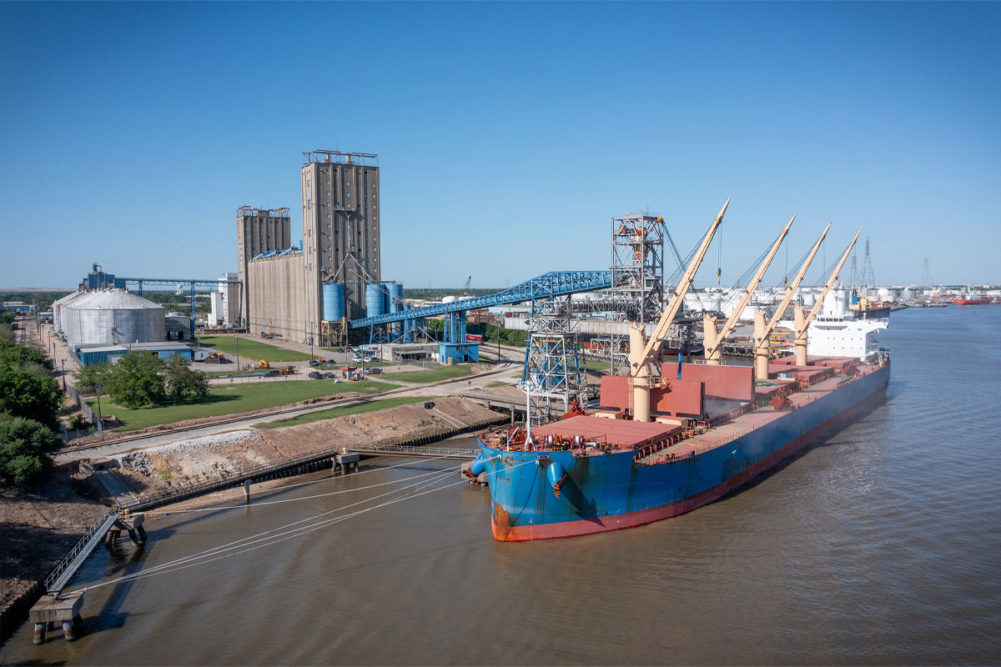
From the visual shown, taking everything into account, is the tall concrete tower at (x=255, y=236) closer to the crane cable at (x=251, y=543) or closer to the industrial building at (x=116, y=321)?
the industrial building at (x=116, y=321)

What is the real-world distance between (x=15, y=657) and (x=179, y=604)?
187 inches

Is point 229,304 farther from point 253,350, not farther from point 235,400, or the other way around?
point 235,400

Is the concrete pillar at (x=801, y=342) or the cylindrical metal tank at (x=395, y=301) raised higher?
the cylindrical metal tank at (x=395, y=301)

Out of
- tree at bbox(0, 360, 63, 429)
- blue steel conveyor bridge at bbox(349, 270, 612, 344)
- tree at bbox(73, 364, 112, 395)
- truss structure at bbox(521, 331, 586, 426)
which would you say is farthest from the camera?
blue steel conveyor bridge at bbox(349, 270, 612, 344)

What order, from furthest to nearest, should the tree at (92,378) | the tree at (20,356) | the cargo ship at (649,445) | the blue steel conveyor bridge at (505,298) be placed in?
1. the blue steel conveyor bridge at (505,298)
2. the tree at (20,356)
3. the tree at (92,378)
4. the cargo ship at (649,445)

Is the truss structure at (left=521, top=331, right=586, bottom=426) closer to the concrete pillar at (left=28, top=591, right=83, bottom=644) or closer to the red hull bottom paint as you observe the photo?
the red hull bottom paint

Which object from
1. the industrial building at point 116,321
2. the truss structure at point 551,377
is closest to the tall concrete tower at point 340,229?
the industrial building at point 116,321

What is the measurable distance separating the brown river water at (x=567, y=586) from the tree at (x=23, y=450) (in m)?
6.03

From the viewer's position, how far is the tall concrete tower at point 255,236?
130 meters

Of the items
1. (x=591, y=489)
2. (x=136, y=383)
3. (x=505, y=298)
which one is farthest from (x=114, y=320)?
(x=591, y=489)

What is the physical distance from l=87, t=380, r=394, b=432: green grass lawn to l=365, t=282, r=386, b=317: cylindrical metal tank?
108ft

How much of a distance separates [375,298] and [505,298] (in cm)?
2591

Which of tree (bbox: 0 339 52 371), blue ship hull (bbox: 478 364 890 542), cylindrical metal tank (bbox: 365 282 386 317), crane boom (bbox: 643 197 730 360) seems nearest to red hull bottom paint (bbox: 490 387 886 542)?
blue ship hull (bbox: 478 364 890 542)

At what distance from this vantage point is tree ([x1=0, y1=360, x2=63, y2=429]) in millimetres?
35906
